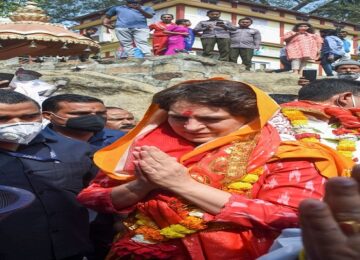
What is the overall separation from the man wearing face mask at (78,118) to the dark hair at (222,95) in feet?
5.29

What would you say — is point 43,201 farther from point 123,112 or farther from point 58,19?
point 58,19

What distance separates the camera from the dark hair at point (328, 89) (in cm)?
303

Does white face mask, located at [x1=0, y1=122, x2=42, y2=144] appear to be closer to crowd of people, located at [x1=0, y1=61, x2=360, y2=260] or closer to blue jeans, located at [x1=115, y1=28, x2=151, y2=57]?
crowd of people, located at [x1=0, y1=61, x2=360, y2=260]

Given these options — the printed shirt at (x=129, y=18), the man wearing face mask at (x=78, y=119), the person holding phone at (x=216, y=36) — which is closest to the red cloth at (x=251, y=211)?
the man wearing face mask at (x=78, y=119)

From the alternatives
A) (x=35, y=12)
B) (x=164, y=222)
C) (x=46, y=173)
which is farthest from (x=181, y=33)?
(x=164, y=222)

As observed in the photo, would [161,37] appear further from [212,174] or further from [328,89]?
[212,174]

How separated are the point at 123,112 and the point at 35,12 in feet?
6.53

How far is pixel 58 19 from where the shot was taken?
34875mm

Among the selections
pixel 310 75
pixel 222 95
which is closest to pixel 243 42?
pixel 310 75

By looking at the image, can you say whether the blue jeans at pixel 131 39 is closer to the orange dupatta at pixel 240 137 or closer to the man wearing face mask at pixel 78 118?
the man wearing face mask at pixel 78 118

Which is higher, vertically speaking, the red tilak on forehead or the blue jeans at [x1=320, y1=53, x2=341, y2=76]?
the red tilak on forehead

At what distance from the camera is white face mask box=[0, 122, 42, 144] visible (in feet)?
9.39

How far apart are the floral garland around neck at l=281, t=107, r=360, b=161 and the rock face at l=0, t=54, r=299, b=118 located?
18.3ft

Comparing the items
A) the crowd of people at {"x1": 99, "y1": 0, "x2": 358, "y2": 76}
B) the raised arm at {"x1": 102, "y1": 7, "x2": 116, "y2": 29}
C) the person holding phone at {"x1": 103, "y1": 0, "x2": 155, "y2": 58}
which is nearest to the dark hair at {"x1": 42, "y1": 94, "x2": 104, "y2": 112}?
the person holding phone at {"x1": 103, "y1": 0, "x2": 155, "y2": 58}
